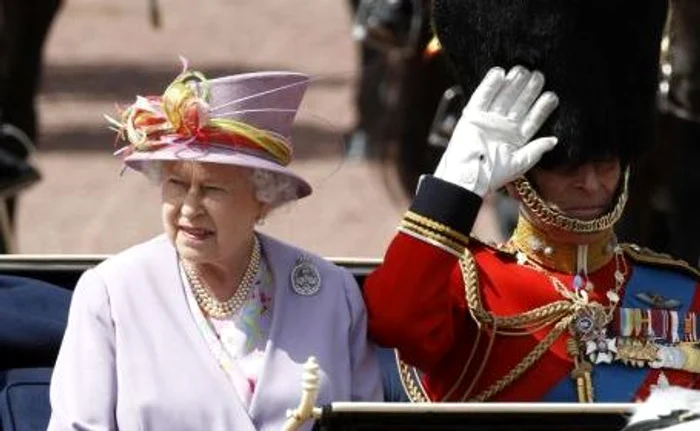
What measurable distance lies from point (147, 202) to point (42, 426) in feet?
18.5

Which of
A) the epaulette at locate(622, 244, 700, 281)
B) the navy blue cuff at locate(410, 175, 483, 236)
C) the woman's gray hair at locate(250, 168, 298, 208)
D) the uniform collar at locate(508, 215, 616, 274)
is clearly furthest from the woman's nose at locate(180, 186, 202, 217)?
the epaulette at locate(622, 244, 700, 281)

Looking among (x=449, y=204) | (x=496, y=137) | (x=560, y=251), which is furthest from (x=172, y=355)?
(x=560, y=251)

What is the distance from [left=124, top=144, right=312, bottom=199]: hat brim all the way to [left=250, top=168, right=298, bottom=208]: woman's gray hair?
0.07 feet

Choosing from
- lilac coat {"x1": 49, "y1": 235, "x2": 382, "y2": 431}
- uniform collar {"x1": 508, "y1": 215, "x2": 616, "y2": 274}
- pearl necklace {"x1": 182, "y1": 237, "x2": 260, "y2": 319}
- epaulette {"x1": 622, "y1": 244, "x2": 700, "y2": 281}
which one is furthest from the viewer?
epaulette {"x1": 622, "y1": 244, "x2": 700, "y2": 281}

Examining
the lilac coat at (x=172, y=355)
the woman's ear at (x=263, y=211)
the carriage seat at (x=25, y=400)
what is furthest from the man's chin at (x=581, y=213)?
the carriage seat at (x=25, y=400)

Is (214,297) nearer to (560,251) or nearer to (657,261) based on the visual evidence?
(560,251)

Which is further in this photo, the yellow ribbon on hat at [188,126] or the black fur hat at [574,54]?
the black fur hat at [574,54]

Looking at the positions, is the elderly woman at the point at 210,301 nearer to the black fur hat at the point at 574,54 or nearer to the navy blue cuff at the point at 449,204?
the navy blue cuff at the point at 449,204

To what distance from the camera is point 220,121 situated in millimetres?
4180

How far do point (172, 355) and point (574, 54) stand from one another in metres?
0.79

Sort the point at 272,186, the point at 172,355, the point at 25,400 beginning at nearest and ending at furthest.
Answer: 1. the point at 172,355
2. the point at 272,186
3. the point at 25,400

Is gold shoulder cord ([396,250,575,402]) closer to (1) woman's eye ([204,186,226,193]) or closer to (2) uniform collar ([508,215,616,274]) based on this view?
(2) uniform collar ([508,215,616,274])

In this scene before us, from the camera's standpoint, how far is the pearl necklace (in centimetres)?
419

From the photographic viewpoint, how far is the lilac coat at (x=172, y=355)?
4066mm
